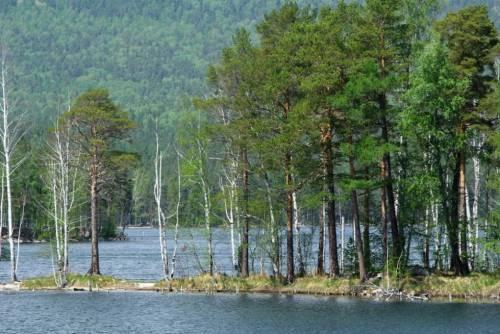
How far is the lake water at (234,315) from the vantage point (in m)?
43.8

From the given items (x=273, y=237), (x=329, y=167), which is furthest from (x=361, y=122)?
(x=273, y=237)

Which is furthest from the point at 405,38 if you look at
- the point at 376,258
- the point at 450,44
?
the point at 376,258

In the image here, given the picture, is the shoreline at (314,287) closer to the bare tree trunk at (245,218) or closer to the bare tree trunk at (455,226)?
the bare tree trunk at (455,226)

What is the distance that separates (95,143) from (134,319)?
54.7 feet

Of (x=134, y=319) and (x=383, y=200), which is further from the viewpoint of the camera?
(x=383, y=200)

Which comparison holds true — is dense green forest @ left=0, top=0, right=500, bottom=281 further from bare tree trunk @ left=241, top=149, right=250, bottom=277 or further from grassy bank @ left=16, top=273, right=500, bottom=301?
grassy bank @ left=16, top=273, right=500, bottom=301

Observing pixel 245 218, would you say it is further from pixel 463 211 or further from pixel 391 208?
pixel 463 211

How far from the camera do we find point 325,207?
197ft

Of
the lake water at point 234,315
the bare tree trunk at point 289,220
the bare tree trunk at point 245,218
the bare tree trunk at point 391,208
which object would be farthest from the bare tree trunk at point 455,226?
the bare tree trunk at point 245,218

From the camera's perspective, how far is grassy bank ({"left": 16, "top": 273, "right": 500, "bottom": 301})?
50.8 metres

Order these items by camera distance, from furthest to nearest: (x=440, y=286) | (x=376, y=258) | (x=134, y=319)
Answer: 1. (x=376, y=258)
2. (x=440, y=286)
3. (x=134, y=319)

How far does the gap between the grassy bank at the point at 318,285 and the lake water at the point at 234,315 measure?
1.30 m

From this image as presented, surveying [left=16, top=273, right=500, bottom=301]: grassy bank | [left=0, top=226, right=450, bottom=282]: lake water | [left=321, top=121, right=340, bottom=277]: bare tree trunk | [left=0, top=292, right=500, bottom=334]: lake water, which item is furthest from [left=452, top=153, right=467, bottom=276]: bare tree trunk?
[left=321, top=121, right=340, bottom=277]: bare tree trunk

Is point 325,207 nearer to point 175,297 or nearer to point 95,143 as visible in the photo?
point 175,297
